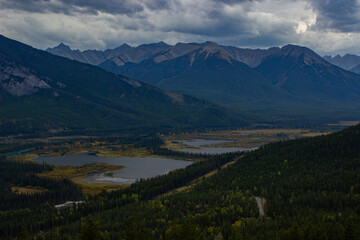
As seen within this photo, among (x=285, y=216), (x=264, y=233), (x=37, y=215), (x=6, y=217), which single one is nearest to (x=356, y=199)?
(x=285, y=216)

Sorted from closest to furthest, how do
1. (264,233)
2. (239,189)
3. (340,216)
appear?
(264,233)
(340,216)
(239,189)

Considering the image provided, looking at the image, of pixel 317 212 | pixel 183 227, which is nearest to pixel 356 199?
pixel 317 212

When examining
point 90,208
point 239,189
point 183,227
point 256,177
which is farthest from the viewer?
point 256,177

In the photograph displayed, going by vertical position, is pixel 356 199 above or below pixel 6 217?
above

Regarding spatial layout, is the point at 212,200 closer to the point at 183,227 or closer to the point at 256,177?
the point at 256,177

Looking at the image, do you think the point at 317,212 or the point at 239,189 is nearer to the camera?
the point at 317,212

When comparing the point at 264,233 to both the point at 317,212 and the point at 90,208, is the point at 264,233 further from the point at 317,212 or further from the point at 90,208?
the point at 90,208
